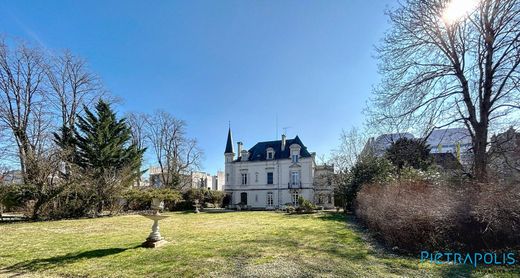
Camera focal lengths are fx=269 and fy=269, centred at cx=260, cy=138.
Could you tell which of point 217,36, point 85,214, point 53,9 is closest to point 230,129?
point 85,214

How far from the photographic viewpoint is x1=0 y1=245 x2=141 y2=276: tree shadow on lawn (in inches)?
214

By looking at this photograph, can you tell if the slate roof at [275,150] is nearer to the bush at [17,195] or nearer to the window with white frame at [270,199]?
the window with white frame at [270,199]

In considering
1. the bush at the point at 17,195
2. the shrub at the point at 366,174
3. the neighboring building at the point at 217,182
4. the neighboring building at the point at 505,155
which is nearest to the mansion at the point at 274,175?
the shrub at the point at 366,174

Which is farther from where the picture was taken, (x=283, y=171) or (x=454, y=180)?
(x=283, y=171)

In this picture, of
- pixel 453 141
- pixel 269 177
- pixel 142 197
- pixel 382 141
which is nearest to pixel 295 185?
pixel 269 177

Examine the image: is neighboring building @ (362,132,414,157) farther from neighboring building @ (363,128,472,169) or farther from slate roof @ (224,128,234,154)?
slate roof @ (224,128,234,154)

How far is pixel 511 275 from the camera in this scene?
471cm

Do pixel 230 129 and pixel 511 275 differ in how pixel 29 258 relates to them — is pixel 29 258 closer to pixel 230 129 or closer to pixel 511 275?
pixel 511 275

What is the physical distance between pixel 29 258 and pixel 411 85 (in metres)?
13.1

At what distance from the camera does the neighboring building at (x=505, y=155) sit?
8.34 metres

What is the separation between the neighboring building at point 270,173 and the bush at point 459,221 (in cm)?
2579

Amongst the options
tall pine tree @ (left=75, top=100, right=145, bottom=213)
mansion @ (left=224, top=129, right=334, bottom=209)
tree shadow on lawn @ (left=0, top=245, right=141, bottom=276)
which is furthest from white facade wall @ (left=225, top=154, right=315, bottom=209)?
tree shadow on lawn @ (left=0, top=245, right=141, bottom=276)

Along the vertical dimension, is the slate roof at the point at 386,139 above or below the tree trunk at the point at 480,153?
above

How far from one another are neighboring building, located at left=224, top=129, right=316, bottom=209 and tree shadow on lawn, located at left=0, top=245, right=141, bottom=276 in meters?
27.1
